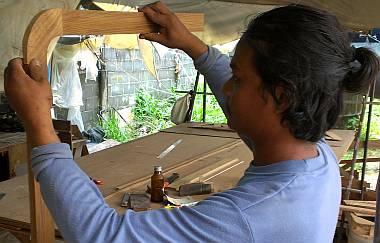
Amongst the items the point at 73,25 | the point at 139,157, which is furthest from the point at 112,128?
the point at 73,25

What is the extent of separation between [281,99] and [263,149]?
133 millimetres

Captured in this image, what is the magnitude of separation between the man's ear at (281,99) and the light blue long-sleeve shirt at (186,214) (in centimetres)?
13

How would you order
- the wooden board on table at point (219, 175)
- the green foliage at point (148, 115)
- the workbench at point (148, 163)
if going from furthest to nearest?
1. the green foliage at point (148, 115)
2. the wooden board on table at point (219, 175)
3. the workbench at point (148, 163)

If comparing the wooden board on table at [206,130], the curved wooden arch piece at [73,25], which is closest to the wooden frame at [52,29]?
the curved wooden arch piece at [73,25]

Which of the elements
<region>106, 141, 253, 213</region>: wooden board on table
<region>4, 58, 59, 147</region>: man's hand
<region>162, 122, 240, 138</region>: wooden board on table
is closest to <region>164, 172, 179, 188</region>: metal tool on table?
<region>106, 141, 253, 213</region>: wooden board on table

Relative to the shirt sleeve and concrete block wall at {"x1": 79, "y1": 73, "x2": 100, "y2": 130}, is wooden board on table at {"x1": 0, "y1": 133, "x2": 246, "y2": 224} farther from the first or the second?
concrete block wall at {"x1": 79, "y1": 73, "x2": 100, "y2": 130}

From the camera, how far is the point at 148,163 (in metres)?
2.61

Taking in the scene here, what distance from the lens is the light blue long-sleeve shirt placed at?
0.80 m

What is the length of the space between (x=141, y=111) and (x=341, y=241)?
5622 millimetres

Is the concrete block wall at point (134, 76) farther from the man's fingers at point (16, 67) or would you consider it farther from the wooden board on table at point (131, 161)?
the man's fingers at point (16, 67)

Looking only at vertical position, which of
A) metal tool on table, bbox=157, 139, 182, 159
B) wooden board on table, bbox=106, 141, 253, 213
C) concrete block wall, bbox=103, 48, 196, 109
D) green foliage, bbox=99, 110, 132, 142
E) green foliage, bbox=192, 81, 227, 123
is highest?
concrete block wall, bbox=103, 48, 196, 109

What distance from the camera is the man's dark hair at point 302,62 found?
0.84 metres

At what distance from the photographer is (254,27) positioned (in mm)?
903

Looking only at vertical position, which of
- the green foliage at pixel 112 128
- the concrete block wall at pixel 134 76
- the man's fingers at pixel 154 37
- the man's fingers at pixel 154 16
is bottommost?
the green foliage at pixel 112 128
